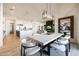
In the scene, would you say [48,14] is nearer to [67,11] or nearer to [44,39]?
[67,11]

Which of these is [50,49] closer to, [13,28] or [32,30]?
[32,30]

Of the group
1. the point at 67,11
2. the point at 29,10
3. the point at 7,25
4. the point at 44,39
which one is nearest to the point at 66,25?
the point at 67,11

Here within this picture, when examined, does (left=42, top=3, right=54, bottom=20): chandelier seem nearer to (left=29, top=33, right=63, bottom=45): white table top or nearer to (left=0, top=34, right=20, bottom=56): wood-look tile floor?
(left=29, top=33, right=63, bottom=45): white table top

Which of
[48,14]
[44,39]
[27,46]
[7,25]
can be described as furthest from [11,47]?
[48,14]

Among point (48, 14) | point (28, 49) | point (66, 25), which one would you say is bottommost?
point (28, 49)

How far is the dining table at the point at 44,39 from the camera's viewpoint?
5.39 feet

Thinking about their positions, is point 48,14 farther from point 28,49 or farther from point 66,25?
point 28,49

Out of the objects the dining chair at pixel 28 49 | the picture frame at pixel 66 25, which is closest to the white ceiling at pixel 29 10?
the picture frame at pixel 66 25

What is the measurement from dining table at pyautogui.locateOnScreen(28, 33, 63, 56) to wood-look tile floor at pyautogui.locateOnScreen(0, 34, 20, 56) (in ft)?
0.79

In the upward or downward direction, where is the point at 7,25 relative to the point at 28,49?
upward

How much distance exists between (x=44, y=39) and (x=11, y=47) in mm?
595

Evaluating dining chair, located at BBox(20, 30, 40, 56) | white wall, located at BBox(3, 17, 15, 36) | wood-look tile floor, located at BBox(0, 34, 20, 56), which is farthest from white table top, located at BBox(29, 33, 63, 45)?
white wall, located at BBox(3, 17, 15, 36)

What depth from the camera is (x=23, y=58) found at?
1.66 metres

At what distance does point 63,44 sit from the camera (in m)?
1.69
